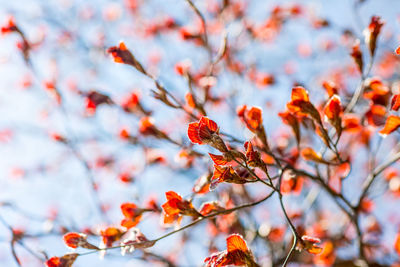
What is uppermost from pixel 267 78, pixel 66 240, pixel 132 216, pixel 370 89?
pixel 267 78

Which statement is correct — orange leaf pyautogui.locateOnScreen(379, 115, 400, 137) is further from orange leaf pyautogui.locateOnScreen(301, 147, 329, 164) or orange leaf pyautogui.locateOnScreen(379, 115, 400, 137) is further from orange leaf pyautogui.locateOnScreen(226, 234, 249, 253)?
orange leaf pyautogui.locateOnScreen(226, 234, 249, 253)

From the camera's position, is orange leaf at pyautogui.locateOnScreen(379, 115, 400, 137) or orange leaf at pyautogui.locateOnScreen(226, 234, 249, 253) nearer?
orange leaf at pyautogui.locateOnScreen(226, 234, 249, 253)

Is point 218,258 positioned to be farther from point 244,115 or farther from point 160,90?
point 160,90

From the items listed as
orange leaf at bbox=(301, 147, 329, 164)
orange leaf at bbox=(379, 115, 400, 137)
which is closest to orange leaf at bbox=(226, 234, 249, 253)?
orange leaf at bbox=(301, 147, 329, 164)

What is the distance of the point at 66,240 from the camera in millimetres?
1297

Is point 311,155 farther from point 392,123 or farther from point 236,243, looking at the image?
point 236,243

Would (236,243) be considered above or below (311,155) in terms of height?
below

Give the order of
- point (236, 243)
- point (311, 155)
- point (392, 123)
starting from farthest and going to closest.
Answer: point (311, 155) → point (392, 123) → point (236, 243)

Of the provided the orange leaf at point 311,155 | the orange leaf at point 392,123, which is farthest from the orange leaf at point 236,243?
the orange leaf at point 392,123

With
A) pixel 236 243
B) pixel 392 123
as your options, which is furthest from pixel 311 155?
pixel 236 243

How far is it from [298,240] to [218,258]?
0.32 metres

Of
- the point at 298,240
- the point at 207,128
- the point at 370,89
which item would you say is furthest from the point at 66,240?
the point at 370,89

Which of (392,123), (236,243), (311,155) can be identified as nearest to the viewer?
(236,243)

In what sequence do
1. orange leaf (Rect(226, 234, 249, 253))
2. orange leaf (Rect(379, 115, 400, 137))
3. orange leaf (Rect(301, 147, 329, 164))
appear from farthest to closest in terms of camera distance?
orange leaf (Rect(301, 147, 329, 164)) → orange leaf (Rect(379, 115, 400, 137)) → orange leaf (Rect(226, 234, 249, 253))
